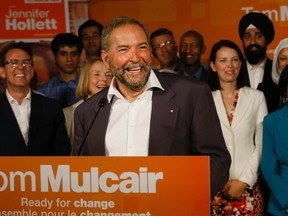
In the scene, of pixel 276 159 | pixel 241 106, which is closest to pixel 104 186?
pixel 276 159

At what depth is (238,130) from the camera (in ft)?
10.4

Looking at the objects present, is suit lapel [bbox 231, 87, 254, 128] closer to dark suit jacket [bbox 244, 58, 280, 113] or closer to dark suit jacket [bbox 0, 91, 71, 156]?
dark suit jacket [bbox 244, 58, 280, 113]

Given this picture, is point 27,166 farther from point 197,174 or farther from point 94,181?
point 197,174

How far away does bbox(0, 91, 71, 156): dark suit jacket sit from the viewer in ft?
10.6

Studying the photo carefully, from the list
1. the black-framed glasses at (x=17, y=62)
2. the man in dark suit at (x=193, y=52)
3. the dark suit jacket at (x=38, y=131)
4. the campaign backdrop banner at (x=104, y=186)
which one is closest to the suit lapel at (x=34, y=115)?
the dark suit jacket at (x=38, y=131)

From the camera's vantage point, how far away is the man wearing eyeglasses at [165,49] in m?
3.70

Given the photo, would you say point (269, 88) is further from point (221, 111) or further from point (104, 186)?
point (104, 186)

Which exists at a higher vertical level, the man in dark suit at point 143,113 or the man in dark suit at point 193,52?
the man in dark suit at point 193,52

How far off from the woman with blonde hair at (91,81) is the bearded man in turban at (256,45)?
1.04 meters

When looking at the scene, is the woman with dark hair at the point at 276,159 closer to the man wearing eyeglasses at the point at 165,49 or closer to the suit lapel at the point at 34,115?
the man wearing eyeglasses at the point at 165,49

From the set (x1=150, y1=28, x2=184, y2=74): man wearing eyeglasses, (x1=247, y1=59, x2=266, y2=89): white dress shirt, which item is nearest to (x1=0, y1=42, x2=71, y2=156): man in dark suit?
(x1=150, y1=28, x2=184, y2=74): man wearing eyeglasses

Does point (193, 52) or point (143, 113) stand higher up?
point (193, 52)

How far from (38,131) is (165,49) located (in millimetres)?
1152

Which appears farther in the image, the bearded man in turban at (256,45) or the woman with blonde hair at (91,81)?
the bearded man in turban at (256,45)
